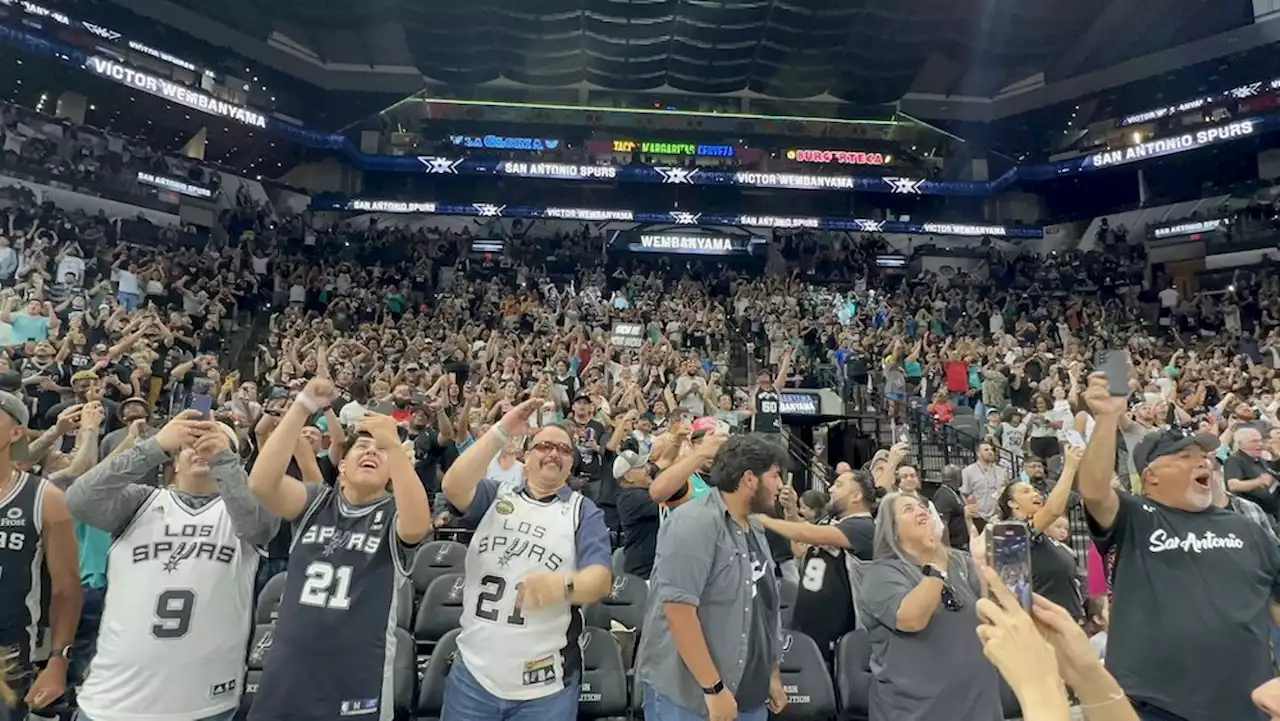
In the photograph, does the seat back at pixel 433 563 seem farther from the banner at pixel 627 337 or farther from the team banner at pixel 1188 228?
the team banner at pixel 1188 228

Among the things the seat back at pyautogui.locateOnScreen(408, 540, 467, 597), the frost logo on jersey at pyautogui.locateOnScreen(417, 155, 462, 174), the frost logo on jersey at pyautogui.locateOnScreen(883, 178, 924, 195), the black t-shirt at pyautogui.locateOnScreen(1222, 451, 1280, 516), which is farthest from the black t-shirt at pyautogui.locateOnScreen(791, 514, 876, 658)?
the frost logo on jersey at pyautogui.locateOnScreen(883, 178, 924, 195)

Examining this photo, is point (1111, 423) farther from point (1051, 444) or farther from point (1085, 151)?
point (1085, 151)

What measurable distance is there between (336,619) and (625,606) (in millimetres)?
2030

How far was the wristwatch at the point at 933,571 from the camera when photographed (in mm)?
2752

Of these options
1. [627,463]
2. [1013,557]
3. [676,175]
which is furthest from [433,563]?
[676,175]

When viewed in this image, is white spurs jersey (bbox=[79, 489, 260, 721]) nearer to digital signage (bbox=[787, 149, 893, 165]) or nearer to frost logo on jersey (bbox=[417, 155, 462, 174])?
frost logo on jersey (bbox=[417, 155, 462, 174])

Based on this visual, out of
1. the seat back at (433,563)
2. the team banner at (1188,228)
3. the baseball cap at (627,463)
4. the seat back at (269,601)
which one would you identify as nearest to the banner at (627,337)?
the baseball cap at (627,463)

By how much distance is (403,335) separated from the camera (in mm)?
13359

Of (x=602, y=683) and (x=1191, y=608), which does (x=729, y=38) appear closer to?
(x=602, y=683)

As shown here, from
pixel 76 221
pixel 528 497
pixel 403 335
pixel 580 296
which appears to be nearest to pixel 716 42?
pixel 580 296

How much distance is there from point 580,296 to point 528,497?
15185 mm

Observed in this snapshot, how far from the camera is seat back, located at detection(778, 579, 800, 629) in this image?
4.15m

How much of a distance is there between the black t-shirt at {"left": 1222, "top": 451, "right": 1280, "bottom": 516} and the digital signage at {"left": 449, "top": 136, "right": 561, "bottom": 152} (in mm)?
21670

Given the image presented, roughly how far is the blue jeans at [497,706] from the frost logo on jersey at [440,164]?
21.8 meters
